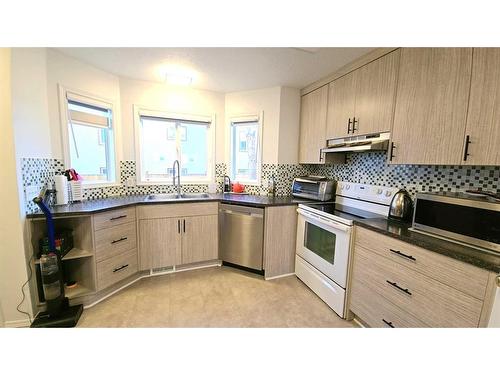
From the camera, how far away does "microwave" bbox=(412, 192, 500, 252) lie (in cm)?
105

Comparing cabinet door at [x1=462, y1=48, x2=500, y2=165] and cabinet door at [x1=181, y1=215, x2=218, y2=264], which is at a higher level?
cabinet door at [x1=462, y1=48, x2=500, y2=165]

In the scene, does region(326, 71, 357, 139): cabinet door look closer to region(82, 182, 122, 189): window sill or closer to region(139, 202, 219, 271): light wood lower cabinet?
region(139, 202, 219, 271): light wood lower cabinet

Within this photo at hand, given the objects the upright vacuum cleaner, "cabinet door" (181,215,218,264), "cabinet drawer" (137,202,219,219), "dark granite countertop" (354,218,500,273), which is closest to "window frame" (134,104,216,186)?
"cabinet drawer" (137,202,219,219)

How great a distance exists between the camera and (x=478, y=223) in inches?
43.4

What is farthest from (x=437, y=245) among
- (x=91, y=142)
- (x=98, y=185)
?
(x=91, y=142)

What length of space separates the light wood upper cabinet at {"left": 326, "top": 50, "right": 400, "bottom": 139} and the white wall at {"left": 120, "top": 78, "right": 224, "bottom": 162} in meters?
A: 1.56

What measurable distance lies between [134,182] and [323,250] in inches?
96.5

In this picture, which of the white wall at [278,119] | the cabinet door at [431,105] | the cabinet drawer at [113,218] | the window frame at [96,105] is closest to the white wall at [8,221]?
the cabinet drawer at [113,218]

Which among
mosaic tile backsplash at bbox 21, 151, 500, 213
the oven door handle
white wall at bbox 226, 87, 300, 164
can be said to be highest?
white wall at bbox 226, 87, 300, 164

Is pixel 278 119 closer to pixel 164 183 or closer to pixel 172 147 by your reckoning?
pixel 172 147

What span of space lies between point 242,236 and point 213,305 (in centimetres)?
78

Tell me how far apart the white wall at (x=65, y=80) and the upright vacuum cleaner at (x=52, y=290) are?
2.68 feet

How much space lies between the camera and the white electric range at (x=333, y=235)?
68.0 inches
